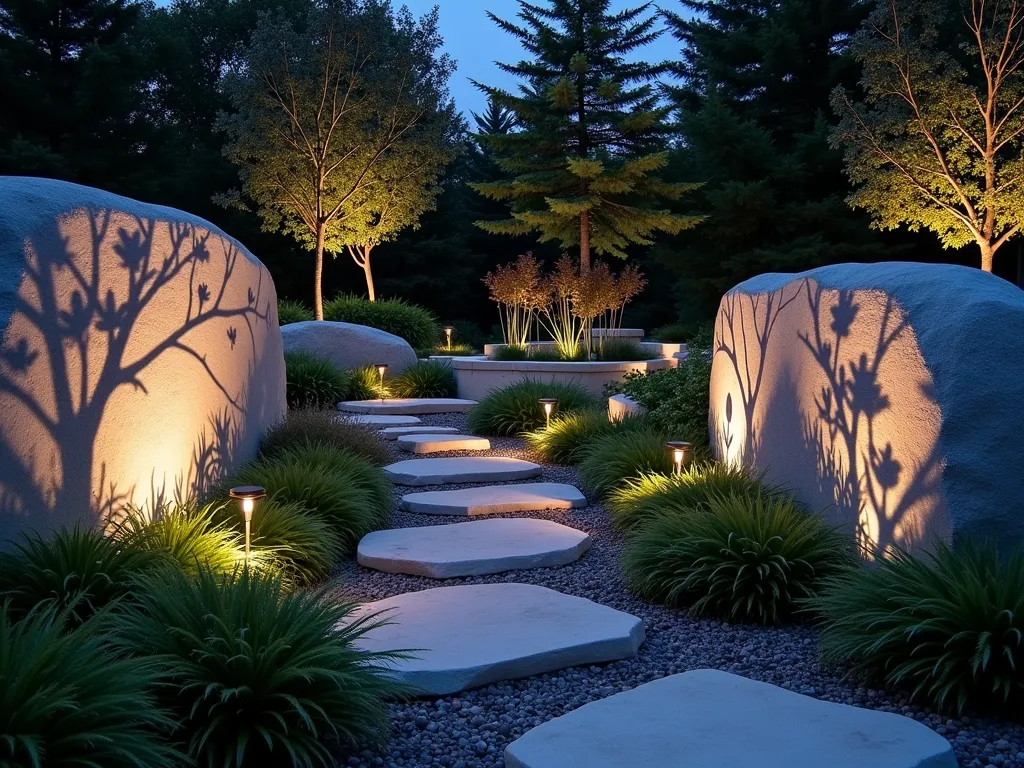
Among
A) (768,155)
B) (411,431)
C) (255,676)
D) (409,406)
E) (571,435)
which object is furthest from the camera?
(768,155)

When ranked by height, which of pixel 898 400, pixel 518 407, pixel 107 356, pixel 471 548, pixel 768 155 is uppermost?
pixel 768 155

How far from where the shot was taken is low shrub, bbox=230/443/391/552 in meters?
4.61

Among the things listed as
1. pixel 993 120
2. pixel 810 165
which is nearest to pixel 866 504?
pixel 993 120

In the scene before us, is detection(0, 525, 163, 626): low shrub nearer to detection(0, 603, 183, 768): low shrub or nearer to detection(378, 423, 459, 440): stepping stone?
Result: detection(0, 603, 183, 768): low shrub

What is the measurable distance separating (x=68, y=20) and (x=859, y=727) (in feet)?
62.9

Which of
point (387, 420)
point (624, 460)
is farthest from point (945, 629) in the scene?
point (387, 420)

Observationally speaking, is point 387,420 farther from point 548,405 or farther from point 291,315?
point 291,315

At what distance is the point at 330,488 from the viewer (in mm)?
4723

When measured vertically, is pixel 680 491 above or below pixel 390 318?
below

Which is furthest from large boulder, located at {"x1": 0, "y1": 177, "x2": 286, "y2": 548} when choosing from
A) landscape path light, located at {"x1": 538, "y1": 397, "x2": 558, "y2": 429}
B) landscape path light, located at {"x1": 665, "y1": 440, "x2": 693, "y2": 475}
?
landscape path light, located at {"x1": 538, "y1": 397, "x2": 558, "y2": 429}

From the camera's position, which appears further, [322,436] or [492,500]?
[322,436]

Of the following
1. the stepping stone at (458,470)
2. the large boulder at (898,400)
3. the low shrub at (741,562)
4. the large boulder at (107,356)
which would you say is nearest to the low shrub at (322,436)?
the stepping stone at (458,470)

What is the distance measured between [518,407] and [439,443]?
4.04 ft

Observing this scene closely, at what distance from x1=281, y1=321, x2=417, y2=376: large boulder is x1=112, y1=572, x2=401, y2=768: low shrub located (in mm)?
8117
